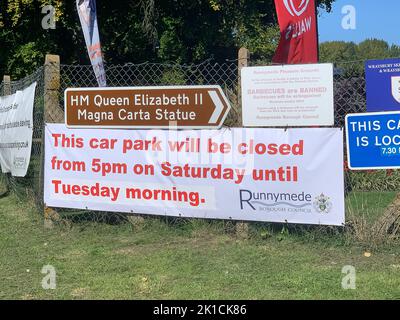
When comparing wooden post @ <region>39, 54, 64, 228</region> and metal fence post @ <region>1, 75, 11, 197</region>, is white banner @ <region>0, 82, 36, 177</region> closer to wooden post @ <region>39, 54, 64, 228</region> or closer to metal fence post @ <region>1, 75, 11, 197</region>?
metal fence post @ <region>1, 75, 11, 197</region>

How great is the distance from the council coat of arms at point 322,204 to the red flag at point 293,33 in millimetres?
3362

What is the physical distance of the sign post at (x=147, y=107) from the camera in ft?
19.9

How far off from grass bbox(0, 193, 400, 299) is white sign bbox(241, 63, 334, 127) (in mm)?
1227

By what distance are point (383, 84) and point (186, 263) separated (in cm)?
384

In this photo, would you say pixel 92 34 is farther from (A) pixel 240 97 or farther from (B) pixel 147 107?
(A) pixel 240 97

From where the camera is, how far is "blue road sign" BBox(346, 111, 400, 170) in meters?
5.46

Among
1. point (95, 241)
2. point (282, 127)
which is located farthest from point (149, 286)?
point (282, 127)

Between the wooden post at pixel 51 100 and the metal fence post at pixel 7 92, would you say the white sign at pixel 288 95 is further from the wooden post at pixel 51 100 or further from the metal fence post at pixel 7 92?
the metal fence post at pixel 7 92

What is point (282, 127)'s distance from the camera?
19.0ft

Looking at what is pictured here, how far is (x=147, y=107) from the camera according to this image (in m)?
6.38
